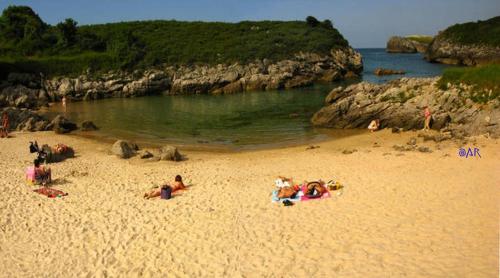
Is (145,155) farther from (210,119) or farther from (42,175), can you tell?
(210,119)

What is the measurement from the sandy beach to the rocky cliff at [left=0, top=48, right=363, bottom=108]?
4071 cm

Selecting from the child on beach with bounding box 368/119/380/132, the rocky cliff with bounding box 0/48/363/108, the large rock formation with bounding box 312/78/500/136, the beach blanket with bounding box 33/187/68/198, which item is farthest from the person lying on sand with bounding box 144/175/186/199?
the rocky cliff with bounding box 0/48/363/108

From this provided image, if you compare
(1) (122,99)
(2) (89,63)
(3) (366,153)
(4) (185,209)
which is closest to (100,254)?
(4) (185,209)

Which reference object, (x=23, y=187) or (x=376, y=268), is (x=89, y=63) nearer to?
(x=23, y=187)

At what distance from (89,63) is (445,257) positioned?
6529 cm

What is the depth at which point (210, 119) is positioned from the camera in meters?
38.0

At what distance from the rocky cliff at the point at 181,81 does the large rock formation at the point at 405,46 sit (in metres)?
106

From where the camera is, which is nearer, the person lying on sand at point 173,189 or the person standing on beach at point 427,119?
the person lying on sand at point 173,189

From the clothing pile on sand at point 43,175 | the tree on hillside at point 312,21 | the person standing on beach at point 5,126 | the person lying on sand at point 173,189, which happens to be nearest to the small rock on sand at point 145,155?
the clothing pile on sand at point 43,175

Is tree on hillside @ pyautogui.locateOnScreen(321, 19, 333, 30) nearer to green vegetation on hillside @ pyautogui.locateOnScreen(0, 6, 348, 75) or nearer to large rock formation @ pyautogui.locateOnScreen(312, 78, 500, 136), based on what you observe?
green vegetation on hillside @ pyautogui.locateOnScreen(0, 6, 348, 75)

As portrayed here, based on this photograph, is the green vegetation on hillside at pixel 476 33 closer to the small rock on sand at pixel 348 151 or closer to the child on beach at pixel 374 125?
the child on beach at pixel 374 125

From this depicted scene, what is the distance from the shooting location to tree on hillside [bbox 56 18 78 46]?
70.1 meters

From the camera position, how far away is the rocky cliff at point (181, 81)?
57219mm

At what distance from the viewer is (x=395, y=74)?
78.3 m
